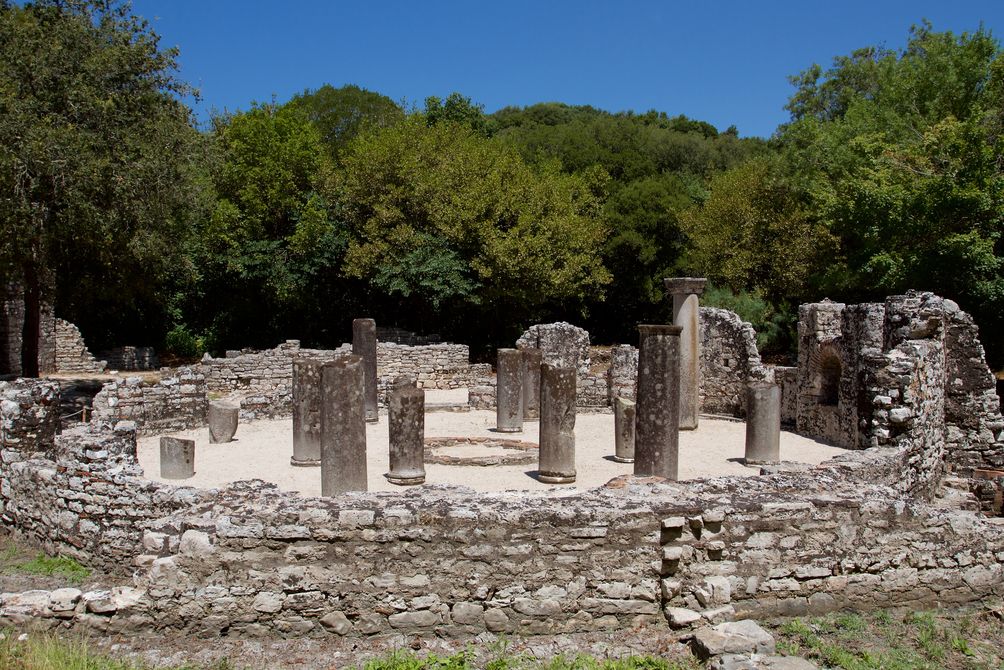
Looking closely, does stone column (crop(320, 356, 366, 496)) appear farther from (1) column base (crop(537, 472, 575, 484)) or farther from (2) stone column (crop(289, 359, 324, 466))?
(1) column base (crop(537, 472, 575, 484))

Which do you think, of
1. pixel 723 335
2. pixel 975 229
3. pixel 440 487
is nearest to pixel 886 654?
pixel 440 487

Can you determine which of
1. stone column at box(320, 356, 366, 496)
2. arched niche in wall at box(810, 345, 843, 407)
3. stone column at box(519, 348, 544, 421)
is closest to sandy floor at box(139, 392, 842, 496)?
stone column at box(519, 348, 544, 421)

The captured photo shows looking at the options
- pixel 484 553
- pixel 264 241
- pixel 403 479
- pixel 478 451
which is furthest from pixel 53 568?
pixel 264 241

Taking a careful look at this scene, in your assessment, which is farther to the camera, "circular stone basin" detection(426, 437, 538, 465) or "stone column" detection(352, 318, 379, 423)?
"stone column" detection(352, 318, 379, 423)

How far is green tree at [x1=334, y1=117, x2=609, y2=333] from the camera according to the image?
3169 cm

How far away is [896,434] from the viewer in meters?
13.1

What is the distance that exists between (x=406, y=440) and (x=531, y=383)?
7400 mm

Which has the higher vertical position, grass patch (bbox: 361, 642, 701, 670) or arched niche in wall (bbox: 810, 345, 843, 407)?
arched niche in wall (bbox: 810, 345, 843, 407)

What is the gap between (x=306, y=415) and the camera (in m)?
15.5

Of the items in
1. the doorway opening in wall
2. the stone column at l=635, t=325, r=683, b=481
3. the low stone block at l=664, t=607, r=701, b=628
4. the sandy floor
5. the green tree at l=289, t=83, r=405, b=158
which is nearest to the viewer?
the low stone block at l=664, t=607, r=701, b=628

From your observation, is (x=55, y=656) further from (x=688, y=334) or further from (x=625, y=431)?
(x=688, y=334)

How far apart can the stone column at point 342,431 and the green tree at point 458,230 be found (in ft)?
60.4

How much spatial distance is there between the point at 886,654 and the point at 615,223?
32.5 m

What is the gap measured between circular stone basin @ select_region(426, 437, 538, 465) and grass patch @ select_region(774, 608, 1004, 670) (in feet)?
28.8
